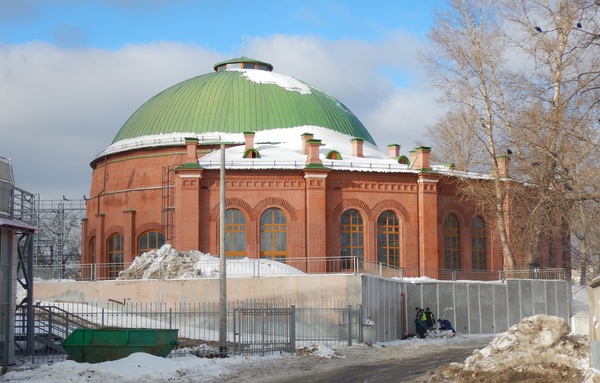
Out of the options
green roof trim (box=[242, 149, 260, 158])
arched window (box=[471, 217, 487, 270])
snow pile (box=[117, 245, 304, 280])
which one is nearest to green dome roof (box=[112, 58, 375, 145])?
green roof trim (box=[242, 149, 260, 158])

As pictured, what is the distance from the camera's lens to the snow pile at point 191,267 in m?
36.8

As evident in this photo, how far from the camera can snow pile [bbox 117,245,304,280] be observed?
3675 cm

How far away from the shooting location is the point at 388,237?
46.3 meters

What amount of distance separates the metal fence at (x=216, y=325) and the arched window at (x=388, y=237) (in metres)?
12.9

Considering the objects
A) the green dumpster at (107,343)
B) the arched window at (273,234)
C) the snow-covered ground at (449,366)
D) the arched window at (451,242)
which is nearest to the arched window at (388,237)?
the arched window at (451,242)

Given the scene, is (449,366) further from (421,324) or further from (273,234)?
(273,234)

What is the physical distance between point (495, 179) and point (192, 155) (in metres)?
14.8

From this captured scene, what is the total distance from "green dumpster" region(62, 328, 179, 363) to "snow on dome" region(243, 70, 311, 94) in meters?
31.9

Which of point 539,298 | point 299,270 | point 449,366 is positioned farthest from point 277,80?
point 449,366

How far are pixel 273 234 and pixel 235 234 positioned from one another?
188 cm

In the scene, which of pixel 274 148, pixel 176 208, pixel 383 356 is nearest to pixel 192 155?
pixel 176 208

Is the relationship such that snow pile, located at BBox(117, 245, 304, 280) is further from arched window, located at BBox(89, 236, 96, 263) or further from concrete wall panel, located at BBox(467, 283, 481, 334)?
arched window, located at BBox(89, 236, 96, 263)

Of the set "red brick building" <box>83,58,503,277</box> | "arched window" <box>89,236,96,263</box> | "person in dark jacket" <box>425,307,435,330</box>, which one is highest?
"red brick building" <box>83,58,503,277</box>

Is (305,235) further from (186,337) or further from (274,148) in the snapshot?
(186,337)
